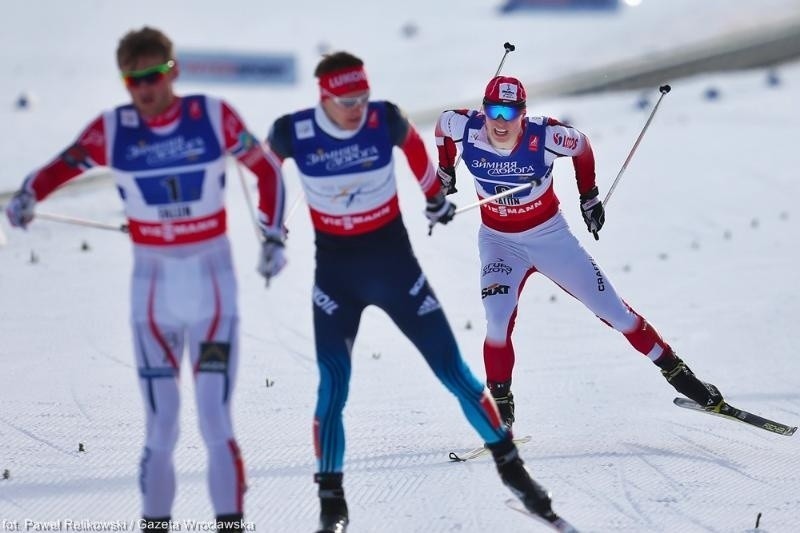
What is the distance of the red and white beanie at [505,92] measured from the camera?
7.78 m

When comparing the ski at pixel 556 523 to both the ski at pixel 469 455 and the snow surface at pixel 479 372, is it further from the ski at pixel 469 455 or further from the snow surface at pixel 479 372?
the ski at pixel 469 455

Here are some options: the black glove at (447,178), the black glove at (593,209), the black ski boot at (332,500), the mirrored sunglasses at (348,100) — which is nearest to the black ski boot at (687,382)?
the black glove at (593,209)

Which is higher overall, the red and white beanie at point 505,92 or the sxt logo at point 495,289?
the red and white beanie at point 505,92

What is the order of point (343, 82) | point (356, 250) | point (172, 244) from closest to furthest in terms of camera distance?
point (172, 244), point (343, 82), point (356, 250)

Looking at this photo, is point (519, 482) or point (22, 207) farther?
point (519, 482)

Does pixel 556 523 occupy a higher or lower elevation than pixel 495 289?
lower

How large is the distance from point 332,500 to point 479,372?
3.94m

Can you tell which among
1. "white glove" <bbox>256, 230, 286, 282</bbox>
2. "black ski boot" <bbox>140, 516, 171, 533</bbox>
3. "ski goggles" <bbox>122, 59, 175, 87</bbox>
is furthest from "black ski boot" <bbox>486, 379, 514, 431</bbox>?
"ski goggles" <bbox>122, 59, 175, 87</bbox>

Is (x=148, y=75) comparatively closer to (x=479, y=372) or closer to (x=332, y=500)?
(x=332, y=500)

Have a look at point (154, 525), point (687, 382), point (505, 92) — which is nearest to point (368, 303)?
point (154, 525)

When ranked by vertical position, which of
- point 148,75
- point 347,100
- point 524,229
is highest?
point 148,75

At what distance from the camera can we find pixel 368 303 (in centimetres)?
636

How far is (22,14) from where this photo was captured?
1654 inches

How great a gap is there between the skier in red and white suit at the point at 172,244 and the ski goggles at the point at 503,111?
8.39ft
